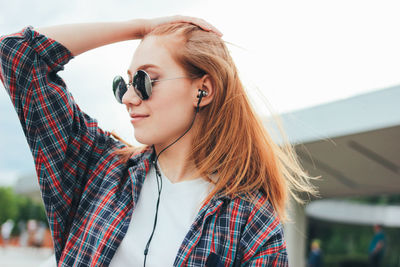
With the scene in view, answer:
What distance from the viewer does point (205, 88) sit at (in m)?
1.84

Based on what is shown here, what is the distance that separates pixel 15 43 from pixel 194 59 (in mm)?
698

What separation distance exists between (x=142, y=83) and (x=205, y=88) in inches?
12.4

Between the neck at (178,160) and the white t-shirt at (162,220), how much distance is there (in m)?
0.04

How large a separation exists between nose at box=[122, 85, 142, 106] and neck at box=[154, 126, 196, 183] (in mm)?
245

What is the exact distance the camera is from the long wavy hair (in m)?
1.79

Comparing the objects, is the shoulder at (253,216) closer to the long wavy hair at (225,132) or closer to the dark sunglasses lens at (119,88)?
the long wavy hair at (225,132)

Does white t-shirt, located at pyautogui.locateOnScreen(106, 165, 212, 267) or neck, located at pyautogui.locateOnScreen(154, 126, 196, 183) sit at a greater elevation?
neck, located at pyautogui.locateOnScreen(154, 126, 196, 183)

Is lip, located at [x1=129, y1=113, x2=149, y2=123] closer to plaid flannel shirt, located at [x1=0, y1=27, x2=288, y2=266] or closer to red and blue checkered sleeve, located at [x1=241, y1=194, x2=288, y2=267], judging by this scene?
plaid flannel shirt, located at [x1=0, y1=27, x2=288, y2=266]

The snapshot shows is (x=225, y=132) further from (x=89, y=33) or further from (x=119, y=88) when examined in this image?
(x=89, y=33)

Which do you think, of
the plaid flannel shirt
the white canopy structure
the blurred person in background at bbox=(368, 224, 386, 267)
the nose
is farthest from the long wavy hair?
the blurred person in background at bbox=(368, 224, 386, 267)

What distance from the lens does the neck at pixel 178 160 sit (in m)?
1.83

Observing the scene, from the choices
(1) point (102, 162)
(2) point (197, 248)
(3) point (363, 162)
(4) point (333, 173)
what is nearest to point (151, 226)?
(2) point (197, 248)

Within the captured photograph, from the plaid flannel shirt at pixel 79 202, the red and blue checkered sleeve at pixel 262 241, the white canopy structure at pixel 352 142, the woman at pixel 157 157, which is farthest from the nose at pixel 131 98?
the white canopy structure at pixel 352 142

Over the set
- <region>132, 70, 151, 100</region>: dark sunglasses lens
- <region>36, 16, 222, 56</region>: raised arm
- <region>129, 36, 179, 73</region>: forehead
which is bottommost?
<region>132, 70, 151, 100</region>: dark sunglasses lens
